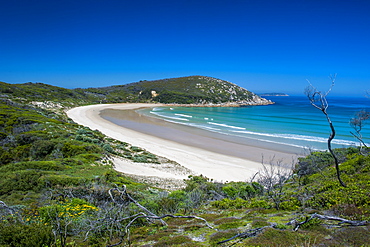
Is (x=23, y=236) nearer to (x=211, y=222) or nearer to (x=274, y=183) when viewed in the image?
(x=211, y=222)

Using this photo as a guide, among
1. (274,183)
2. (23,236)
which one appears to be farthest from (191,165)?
(23,236)

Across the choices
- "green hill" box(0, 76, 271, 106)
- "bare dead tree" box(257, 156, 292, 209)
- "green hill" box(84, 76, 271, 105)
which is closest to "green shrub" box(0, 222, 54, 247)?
"bare dead tree" box(257, 156, 292, 209)

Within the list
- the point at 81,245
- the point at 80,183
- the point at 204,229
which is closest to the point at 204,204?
the point at 204,229

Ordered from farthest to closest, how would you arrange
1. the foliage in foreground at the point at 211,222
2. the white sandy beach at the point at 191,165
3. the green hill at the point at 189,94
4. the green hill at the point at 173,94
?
the green hill at the point at 189,94 → the green hill at the point at 173,94 → the white sandy beach at the point at 191,165 → the foliage in foreground at the point at 211,222

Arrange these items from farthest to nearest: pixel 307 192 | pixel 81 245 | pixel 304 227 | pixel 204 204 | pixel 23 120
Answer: pixel 23 120 → pixel 204 204 → pixel 307 192 → pixel 81 245 → pixel 304 227

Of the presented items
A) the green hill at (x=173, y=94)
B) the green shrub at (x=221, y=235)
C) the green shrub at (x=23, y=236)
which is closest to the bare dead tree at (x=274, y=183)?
the green shrub at (x=221, y=235)

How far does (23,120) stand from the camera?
23578 mm

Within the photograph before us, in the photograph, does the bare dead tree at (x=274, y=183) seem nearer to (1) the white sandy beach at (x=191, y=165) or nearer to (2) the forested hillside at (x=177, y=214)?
(2) the forested hillside at (x=177, y=214)

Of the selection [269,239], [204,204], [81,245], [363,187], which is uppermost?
[363,187]

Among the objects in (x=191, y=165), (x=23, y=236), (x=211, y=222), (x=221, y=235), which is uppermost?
(x=23, y=236)

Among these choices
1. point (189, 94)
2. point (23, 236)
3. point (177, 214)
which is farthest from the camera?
point (189, 94)

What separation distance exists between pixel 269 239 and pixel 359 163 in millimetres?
7437

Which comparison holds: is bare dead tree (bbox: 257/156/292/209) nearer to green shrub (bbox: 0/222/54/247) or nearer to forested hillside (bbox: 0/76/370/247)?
forested hillside (bbox: 0/76/370/247)

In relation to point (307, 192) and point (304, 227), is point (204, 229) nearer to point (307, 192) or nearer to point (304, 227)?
point (304, 227)
